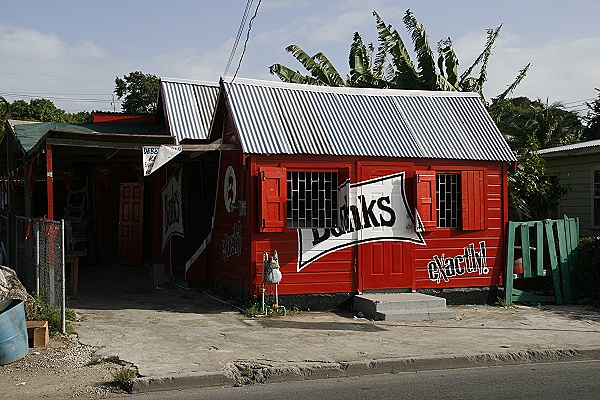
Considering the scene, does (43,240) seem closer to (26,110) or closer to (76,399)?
(76,399)

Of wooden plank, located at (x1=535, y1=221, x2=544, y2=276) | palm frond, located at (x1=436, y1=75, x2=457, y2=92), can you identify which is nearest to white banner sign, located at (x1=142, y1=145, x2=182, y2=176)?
wooden plank, located at (x1=535, y1=221, x2=544, y2=276)

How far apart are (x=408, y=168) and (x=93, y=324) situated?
6253 millimetres

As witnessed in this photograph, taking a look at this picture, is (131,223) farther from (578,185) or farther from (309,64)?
(578,185)

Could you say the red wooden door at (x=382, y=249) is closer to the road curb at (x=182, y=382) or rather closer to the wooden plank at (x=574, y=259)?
the wooden plank at (x=574, y=259)

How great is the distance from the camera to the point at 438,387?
739 cm

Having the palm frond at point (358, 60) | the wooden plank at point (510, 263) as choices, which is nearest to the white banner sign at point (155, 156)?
the wooden plank at point (510, 263)

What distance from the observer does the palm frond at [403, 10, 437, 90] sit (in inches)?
709

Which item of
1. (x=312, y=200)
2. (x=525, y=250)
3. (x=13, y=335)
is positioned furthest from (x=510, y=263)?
(x=13, y=335)

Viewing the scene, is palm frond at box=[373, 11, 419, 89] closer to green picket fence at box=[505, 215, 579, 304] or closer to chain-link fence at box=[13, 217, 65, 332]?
green picket fence at box=[505, 215, 579, 304]

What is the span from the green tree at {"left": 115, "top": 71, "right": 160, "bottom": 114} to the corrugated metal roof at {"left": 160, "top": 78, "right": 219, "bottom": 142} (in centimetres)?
3060

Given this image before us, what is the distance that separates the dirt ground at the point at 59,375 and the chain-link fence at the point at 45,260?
43.2 inches

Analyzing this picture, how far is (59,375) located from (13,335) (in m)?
0.90

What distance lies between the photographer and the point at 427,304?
38.4ft

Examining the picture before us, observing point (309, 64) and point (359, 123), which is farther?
point (309, 64)
